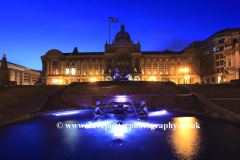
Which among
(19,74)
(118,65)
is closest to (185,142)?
(118,65)

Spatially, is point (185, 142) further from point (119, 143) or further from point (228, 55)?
point (228, 55)

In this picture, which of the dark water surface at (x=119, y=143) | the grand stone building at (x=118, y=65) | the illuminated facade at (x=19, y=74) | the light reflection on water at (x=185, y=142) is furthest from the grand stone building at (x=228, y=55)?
the illuminated facade at (x=19, y=74)

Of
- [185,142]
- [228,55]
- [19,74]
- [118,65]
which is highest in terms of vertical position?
[228,55]

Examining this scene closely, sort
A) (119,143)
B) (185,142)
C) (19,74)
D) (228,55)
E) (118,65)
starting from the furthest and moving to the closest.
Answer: (19,74)
(118,65)
(228,55)
(185,142)
(119,143)

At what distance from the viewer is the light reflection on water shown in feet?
19.7

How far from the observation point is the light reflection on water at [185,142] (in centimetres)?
600

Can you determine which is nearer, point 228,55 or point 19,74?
point 228,55

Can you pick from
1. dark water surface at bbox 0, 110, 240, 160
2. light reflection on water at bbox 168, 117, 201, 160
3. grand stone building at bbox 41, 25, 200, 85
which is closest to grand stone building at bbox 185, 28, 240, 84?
grand stone building at bbox 41, 25, 200, 85

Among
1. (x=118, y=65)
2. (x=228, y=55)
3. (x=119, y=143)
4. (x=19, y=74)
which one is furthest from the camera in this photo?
(x=19, y=74)

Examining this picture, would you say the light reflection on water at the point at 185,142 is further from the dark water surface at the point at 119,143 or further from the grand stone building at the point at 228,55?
the grand stone building at the point at 228,55

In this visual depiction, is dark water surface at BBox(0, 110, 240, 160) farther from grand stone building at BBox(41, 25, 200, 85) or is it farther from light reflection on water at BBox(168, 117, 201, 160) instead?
grand stone building at BBox(41, 25, 200, 85)

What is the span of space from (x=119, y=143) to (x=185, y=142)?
2954mm

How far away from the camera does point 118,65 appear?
2840 inches

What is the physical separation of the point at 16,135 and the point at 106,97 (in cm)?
1230
